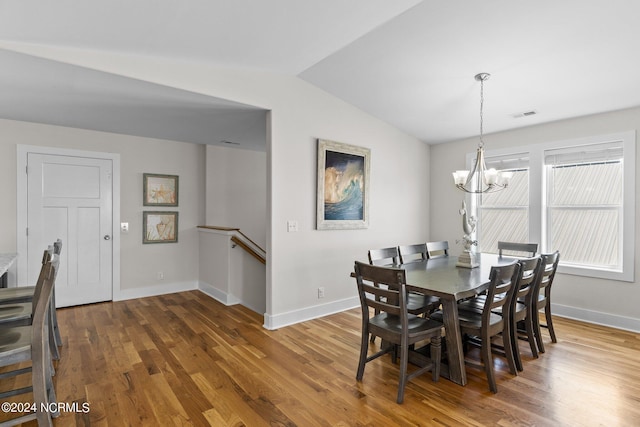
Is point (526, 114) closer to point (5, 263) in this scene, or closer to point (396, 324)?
point (396, 324)

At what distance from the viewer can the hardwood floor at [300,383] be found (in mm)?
2080

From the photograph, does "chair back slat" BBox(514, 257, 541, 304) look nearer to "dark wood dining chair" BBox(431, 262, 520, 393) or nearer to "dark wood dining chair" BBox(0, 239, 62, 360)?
"dark wood dining chair" BBox(431, 262, 520, 393)

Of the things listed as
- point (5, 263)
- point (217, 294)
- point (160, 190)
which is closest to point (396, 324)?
point (217, 294)

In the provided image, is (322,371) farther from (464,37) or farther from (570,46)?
(570,46)

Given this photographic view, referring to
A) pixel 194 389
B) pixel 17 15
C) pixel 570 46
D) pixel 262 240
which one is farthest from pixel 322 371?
pixel 262 240

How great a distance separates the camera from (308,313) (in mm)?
3980

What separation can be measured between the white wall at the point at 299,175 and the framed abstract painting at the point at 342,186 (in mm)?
101

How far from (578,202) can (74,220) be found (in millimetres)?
6517

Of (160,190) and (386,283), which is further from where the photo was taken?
(160,190)

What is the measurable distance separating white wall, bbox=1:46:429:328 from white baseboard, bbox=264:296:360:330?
0.04 ft

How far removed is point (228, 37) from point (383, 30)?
1337mm

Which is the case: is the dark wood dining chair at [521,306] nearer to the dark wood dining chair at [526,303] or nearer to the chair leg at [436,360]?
the dark wood dining chair at [526,303]

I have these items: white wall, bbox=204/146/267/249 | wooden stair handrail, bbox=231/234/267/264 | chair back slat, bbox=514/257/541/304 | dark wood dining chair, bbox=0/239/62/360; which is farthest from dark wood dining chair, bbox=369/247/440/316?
white wall, bbox=204/146/267/249

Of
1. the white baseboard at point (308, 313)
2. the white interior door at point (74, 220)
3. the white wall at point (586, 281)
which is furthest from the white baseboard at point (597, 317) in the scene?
the white interior door at point (74, 220)
